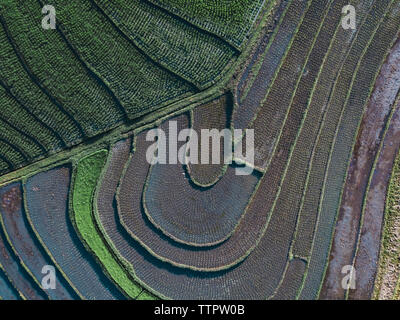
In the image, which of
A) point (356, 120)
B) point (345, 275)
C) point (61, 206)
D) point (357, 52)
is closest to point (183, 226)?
point (61, 206)

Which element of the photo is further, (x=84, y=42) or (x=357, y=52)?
→ (x=357, y=52)

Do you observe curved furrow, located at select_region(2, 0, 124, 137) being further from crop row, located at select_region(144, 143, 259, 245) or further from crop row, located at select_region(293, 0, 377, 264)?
crop row, located at select_region(293, 0, 377, 264)

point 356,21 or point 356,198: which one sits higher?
point 356,21

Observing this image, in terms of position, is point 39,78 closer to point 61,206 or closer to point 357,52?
point 61,206

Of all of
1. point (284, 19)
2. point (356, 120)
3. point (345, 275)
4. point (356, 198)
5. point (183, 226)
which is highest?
point (284, 19)

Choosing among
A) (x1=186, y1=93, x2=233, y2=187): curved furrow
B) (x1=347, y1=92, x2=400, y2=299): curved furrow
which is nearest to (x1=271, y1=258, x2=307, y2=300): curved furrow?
(x1=347, y1=92, x2=400, y2=299): curved furrow
